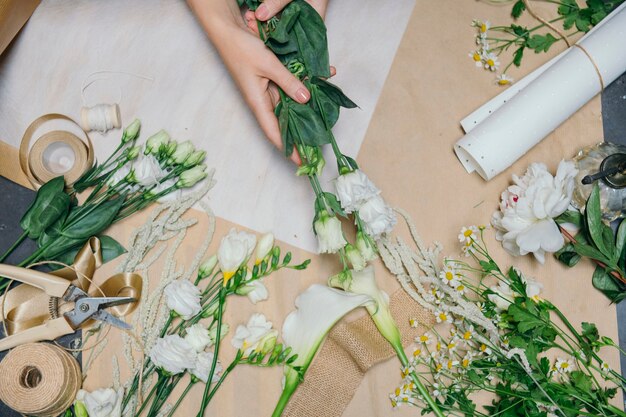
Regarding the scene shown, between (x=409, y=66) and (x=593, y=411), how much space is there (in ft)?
1.86

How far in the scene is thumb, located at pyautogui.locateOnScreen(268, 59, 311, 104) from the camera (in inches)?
32.0

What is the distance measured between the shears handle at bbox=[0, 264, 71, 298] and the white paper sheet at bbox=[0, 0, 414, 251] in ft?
0.69

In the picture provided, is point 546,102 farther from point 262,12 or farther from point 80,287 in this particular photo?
point 80,287

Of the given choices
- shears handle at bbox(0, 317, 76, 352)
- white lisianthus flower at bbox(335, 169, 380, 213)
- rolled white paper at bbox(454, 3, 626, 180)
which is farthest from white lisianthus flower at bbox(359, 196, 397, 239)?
shears handle at bbox(0, 317, 76, 352)

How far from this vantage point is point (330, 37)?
40.1 inches

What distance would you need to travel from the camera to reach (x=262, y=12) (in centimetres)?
82

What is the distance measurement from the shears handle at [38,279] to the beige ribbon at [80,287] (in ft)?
0.11

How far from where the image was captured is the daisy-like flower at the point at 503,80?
1.00 m

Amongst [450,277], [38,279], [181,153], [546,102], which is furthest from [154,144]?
[546,102]

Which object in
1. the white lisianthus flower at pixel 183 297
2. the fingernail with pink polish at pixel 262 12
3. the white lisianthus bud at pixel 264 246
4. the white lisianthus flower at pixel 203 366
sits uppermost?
the fingernail with pink polish at pixel 262 12

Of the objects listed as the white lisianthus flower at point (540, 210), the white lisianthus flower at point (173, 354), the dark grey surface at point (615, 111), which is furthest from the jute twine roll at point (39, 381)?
the dark grey surface at point (615, 111)

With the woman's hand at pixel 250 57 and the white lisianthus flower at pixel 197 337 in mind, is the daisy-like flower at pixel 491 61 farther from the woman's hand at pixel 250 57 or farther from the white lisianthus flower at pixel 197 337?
the white lisianthus flower at pixel 197 337

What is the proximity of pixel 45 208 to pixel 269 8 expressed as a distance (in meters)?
0.41

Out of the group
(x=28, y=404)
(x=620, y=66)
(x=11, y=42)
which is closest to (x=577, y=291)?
(x=620, y=66)
